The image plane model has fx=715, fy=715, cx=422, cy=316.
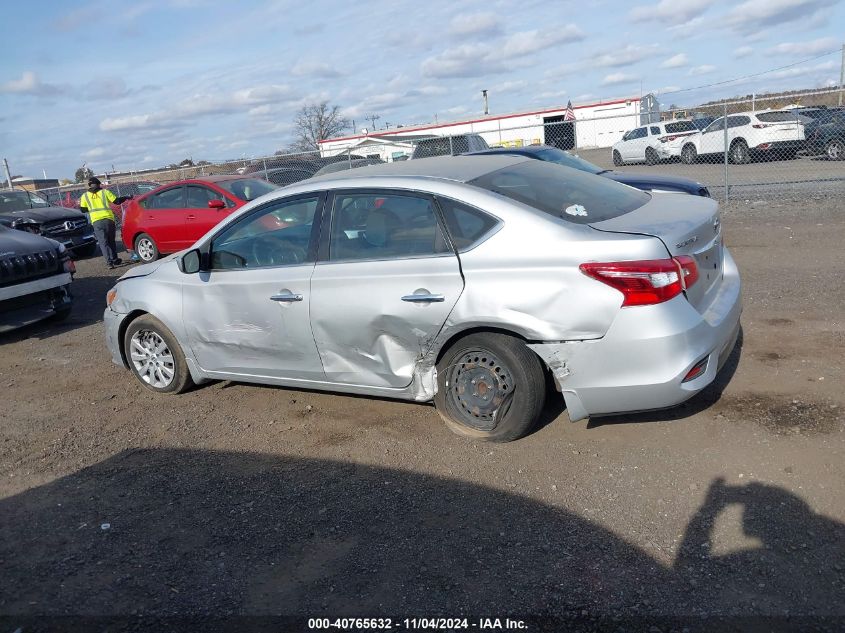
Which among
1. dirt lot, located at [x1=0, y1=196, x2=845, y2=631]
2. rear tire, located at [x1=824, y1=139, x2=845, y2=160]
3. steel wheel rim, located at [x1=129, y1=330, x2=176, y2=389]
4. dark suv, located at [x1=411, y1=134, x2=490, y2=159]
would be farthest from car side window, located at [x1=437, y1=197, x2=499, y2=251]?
rear tire, located at [x1=824, y1=139, x2=845, y2=160]

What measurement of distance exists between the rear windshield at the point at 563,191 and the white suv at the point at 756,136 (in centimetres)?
1483

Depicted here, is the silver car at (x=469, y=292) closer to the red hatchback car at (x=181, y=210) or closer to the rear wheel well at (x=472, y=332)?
the rear wheel well at (x=472, y=332)

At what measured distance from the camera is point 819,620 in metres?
2.66

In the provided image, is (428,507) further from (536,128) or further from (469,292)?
(536,128)

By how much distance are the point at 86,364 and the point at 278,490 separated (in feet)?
12.7

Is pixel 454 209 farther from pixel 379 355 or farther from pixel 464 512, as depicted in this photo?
pixel 464 512

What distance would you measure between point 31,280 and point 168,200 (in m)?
5.14

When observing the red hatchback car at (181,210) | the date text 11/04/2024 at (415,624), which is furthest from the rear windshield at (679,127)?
the date text 11/04/2024 at (415,624)

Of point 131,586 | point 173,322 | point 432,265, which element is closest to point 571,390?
point 432,265

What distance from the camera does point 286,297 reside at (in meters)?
4.79

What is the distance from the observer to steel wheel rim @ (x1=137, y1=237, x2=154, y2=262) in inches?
532

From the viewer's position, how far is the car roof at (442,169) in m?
4.57

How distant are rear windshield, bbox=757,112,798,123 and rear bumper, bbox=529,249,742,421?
18.0m

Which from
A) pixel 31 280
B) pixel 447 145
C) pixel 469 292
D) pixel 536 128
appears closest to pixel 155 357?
pixel 469 292
